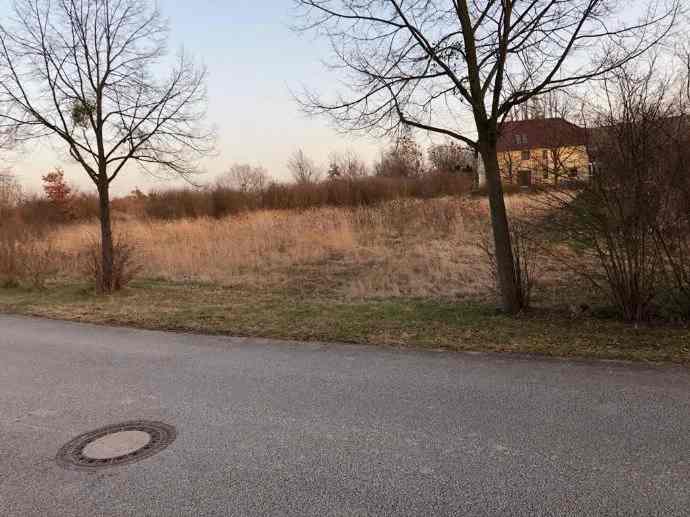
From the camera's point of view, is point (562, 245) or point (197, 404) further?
point (562, 245)

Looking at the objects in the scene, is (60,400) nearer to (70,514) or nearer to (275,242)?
(70,514)

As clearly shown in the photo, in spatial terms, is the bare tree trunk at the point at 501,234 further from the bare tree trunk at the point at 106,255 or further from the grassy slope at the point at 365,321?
the bare tree trunk at the point at 106,255

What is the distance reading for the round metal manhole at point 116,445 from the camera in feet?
11.5

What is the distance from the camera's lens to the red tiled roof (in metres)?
6.48

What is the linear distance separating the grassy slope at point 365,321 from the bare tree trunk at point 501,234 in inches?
13.4

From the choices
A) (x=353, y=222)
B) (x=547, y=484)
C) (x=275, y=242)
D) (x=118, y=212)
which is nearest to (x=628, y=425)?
(x=547, y=484)

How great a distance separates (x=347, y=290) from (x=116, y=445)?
25.5 ft

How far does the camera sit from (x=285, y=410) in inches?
169

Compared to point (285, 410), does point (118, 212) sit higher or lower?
higher

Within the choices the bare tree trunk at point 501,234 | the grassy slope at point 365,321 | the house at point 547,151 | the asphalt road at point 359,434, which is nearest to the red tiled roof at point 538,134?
the house at point 547,151

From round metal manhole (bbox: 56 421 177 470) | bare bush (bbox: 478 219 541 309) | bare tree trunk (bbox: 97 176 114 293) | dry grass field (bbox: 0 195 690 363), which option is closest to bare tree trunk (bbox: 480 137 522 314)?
bare bush (bbox: 478 219 541 309)

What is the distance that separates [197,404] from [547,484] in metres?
2.89

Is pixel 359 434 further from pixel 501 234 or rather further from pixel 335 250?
pixel 335 250

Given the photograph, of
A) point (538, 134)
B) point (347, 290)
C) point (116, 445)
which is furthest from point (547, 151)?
point (116, 445)
